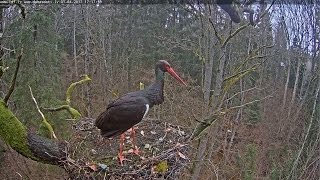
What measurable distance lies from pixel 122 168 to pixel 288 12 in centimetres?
1119

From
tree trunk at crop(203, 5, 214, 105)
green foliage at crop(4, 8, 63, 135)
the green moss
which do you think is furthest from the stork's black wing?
green foliage at crop(4, 8, 63, 135)

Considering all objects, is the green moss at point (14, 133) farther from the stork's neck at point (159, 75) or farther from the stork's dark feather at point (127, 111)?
the stork's neck at point (159, 75)

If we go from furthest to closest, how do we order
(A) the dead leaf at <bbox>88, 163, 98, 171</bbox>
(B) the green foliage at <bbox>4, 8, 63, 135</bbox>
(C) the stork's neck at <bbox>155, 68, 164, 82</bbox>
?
(B) the green foliage at <bbox>4, 8, 63, 135</bbox>
(C) the stork's neck at <bbox>155, 68, 164, 82</bbox>
(A) the dead leaf at <bbox>88, 163, 98, 171</bbox>

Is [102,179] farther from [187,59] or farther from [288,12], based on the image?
[187,59]

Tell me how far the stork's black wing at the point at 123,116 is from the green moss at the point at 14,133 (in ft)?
2.24

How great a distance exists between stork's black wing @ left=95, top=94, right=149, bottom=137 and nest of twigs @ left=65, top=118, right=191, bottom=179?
0.78 ft

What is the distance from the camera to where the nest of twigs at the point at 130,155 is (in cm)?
329

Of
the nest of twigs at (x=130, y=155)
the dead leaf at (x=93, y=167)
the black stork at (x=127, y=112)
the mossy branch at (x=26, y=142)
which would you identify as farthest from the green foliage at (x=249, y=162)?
the mossy branch at (x=26, y=142)

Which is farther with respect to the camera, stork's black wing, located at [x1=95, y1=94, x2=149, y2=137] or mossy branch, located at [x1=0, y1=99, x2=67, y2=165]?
stork's black wing, located at [x1=95, y1=94, x2=149, y2=137]

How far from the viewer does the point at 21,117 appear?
33.4 ft

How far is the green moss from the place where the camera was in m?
3.13

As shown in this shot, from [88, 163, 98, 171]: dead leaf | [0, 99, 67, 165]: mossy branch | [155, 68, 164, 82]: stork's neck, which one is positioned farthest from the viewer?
[155, 68, 164, 82]: stork's neck

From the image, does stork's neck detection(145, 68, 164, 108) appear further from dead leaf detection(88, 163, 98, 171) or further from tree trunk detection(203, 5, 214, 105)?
tree trunk detection(203, 5, 214, 105)

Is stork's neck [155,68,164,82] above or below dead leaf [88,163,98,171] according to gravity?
above
